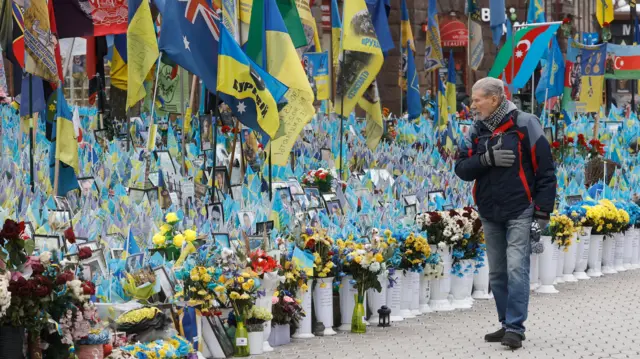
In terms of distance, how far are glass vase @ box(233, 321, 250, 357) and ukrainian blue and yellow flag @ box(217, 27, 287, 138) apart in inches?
114

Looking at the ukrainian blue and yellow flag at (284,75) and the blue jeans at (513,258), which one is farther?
the ukrainian blue and yellow flag at (284,75)

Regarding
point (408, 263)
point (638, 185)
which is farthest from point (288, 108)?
point (638, 185)

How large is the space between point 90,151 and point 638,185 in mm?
6535

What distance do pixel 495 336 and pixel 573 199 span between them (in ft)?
14.9

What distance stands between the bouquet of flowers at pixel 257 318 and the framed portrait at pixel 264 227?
83 centimetres

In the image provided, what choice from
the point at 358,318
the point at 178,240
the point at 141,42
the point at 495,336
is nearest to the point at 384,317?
the point at 358,318

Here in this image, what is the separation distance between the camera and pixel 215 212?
9.93m

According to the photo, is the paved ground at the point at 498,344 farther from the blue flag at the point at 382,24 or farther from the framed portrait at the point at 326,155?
the blue flag at the point at 382,24

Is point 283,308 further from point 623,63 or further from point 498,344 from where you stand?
point 623,63

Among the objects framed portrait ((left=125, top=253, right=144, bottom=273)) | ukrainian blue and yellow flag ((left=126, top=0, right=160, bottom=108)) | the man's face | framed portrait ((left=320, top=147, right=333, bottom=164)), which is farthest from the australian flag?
framed portrait ((left=320, top=147, right=333, bottom=164))

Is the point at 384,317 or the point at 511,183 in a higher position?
the point at 511,183

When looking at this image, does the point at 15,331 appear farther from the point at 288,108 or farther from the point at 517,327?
the point at 288,108

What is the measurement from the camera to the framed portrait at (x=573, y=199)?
12.9 meters

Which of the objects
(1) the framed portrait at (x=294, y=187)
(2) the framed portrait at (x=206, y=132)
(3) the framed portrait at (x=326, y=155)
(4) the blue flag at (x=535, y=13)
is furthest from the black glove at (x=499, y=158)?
(4) the blue flag at (x=535, y=13)
